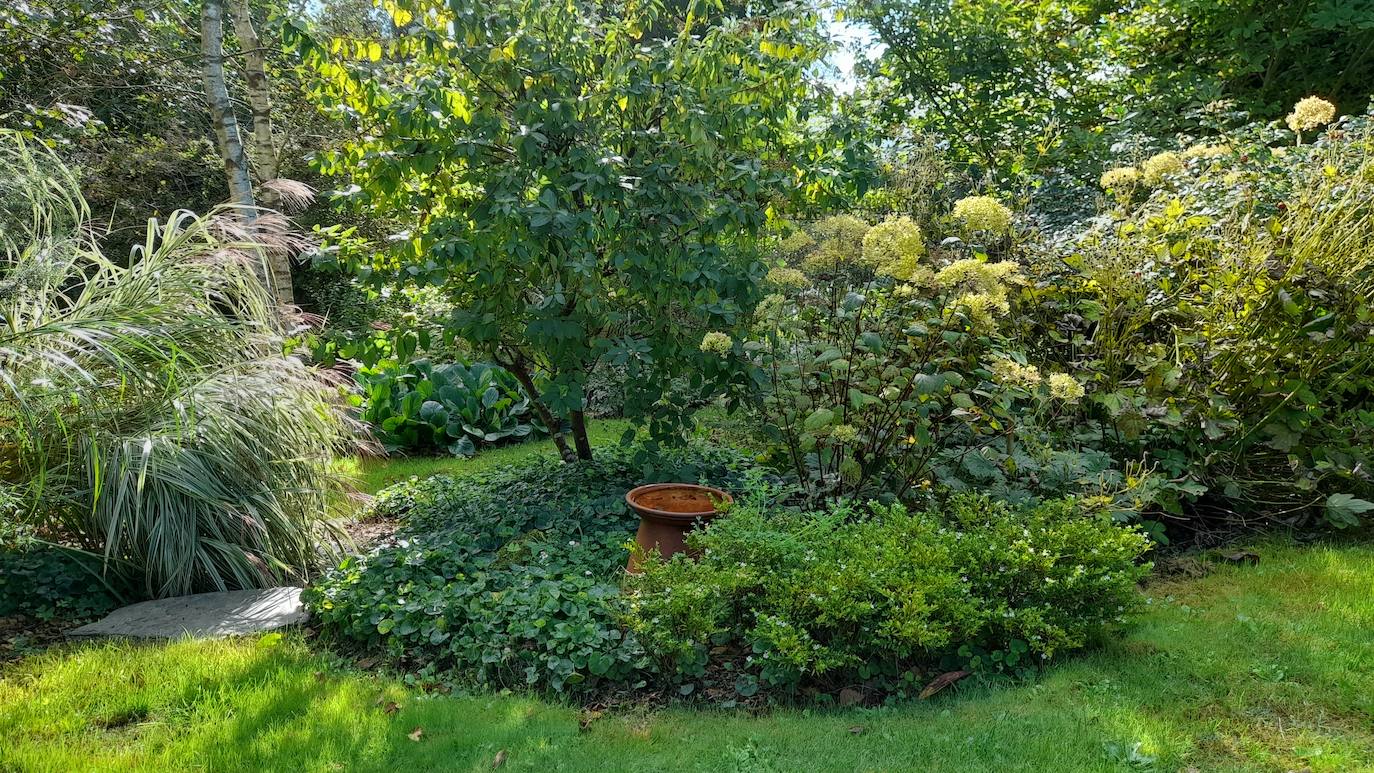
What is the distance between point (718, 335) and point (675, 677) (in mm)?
1500

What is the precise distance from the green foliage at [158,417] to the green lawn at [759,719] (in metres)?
0.68

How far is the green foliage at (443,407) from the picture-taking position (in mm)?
6613

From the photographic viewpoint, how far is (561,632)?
10.3 feet

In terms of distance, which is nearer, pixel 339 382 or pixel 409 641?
pixel 409 641

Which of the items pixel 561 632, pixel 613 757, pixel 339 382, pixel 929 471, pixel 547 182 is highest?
pixel 547 182

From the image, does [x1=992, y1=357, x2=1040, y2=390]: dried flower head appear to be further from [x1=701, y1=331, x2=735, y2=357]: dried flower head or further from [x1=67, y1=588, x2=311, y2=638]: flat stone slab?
[x1=67, y1=588, x2=311, y2=638]: flat stone slab

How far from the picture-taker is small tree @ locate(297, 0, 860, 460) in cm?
399

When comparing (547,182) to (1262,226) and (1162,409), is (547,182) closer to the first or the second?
(1162,409)

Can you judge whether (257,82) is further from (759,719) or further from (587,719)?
(759,719)

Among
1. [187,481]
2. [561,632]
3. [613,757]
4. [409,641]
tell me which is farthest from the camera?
[187,481]

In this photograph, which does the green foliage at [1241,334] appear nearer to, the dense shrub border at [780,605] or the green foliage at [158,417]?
the dense shrub border at [780,605]

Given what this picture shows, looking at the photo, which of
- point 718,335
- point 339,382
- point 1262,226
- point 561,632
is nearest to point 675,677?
point 561,632

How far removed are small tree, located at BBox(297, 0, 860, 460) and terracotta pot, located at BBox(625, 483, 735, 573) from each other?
505 mm

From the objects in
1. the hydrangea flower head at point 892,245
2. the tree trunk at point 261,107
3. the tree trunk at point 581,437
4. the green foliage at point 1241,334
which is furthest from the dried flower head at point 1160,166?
the tree trunk at point 261,107
